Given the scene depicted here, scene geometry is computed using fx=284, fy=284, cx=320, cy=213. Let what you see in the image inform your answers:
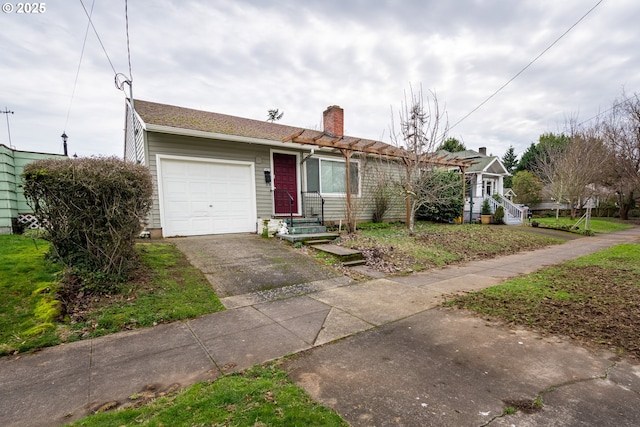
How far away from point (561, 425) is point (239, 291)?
13.3ft

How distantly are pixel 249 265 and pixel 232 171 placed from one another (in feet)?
14.4

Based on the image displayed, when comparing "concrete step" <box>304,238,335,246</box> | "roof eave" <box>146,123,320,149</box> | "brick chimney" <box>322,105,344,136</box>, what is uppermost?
"brick chimney" <box>322,105,344,136</box>

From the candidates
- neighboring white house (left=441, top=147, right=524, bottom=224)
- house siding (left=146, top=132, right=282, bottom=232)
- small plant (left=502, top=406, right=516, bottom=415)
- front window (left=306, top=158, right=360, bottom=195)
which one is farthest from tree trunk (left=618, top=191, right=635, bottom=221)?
small plant (left=502, top=406, right=516, bottom=415)

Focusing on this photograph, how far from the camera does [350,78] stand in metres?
12.1

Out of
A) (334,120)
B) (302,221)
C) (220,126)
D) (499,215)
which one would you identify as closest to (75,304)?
(302,221)

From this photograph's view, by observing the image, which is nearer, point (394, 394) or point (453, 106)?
point (394, 394)

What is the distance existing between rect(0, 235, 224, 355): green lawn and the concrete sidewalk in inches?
9.8

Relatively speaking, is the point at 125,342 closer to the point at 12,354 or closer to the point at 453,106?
the point at 12,354

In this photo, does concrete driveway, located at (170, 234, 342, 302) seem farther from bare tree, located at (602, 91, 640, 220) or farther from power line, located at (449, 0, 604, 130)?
bare tree, located at (602, 91, 640, 220)

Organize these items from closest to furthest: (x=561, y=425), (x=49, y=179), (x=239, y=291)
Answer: (x=561, y=425) → (x=49, y=179) → (x=239, y=291)

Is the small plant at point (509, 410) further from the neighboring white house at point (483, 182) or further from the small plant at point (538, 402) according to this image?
the neighboring white house at point (483, 182)

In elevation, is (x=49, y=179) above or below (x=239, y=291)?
above

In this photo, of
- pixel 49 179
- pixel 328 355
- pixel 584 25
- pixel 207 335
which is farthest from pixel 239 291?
pixel 584 25

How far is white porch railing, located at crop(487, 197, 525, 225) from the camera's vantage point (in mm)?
15995
